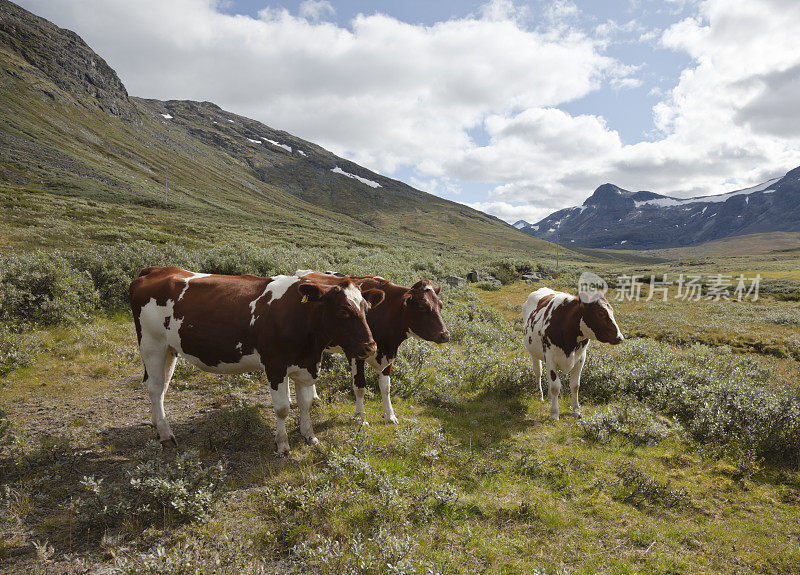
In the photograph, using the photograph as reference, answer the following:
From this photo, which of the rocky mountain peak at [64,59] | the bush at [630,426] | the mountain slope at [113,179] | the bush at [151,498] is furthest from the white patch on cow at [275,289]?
the rocky mountain peak at [64,59]

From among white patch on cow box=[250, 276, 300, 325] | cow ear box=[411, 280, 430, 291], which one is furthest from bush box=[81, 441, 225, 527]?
cow ear box=[411, 280, 430, 291]

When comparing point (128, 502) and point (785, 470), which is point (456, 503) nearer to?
point (128, 502)

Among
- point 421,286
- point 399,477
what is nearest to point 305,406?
point 399,477

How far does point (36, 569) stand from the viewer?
376 cm

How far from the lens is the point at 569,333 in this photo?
8.82m

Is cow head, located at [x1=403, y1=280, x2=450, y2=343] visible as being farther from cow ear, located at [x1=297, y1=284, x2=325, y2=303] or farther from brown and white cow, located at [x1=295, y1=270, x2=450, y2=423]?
cow ear, located at [x1=297, y1=284, x2=325, y2=303]

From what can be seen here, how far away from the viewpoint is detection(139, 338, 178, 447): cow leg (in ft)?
20.9

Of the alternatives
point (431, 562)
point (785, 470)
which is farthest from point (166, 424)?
point (785, 470)

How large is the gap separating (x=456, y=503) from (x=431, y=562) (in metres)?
1.21

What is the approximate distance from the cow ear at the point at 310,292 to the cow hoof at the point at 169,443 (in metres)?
3.42

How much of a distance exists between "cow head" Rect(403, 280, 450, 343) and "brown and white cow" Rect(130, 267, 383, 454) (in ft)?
6.07

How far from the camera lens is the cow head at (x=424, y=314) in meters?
7.75

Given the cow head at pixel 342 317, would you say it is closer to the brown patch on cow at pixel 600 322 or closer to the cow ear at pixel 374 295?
the cow ear at pixel 374 295

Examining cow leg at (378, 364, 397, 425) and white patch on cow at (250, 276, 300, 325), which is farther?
cow leg at (378, 364, 397, 425)
